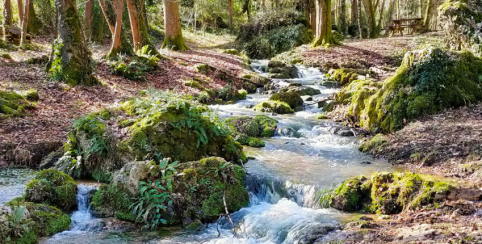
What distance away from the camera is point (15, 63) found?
563 inches

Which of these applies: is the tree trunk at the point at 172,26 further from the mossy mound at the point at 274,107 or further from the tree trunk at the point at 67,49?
the mossy mound at the point at 274,107

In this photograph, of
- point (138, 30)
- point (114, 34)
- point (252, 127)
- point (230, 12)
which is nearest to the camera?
point (252, 127)

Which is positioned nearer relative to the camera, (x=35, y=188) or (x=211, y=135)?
(x=35, y=188)

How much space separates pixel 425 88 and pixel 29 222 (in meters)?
9.31

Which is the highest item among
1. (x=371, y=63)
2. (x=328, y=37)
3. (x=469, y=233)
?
(x=328, y=37)

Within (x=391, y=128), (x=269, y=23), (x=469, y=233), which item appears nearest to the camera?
(x=469, y=233)

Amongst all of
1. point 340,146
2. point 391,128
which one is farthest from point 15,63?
point 391,128

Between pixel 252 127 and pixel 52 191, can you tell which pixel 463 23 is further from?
pixel 52 191

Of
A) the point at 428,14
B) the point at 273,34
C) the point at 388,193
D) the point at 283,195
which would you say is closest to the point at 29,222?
the point at 283,195

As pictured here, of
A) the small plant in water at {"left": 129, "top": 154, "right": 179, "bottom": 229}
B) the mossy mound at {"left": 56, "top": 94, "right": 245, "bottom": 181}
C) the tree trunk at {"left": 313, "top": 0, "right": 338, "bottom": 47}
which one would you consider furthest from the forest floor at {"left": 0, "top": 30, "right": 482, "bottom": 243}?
the tree trunk at {"left": 313, "top": 0, "right": 338, "bottom": 47}

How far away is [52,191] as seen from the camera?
6.26 m

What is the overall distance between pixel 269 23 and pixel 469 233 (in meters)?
27.3

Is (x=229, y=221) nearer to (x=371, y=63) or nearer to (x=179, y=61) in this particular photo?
(x=179, y=61)

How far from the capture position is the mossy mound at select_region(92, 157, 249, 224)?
610cm
